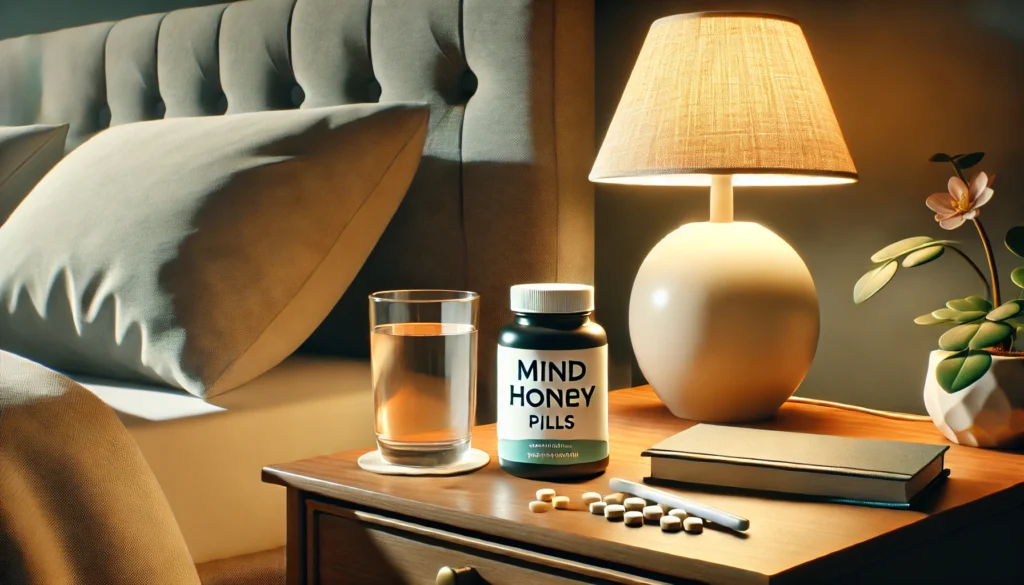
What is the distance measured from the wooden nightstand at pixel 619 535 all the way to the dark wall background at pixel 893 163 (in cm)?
27

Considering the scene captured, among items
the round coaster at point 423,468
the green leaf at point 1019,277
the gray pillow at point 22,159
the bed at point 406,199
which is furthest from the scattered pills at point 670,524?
the gray pillow at point 22,159

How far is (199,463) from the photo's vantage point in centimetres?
112

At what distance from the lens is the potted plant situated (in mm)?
943

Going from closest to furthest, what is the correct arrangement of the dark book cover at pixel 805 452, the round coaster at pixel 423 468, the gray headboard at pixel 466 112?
the dark book cover at pixel 805 452
the round coaster at pixel 423 468
the gray headboard at pixel 466 112

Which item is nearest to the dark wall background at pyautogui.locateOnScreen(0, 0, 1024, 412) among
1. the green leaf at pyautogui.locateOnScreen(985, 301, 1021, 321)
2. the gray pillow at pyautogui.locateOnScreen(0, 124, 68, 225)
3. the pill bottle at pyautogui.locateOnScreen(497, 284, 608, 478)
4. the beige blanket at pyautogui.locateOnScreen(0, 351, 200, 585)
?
the green leaf at pyautogui.locateOnScreen(985, 301, 1021, 321)

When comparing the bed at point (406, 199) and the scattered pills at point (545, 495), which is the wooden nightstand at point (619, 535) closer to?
the scattered pills at point (545, 495)

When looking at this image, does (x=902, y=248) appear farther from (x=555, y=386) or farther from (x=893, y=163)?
(x=555, y=386)

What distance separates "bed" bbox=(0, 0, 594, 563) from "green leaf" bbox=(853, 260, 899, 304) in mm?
447

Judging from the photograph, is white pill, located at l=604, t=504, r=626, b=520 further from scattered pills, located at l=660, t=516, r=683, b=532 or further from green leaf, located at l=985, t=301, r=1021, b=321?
green leaf, located at l=985, t=301, r=1021, b=321

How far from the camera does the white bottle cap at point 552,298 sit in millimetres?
846

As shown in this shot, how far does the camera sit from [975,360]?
0.94 m

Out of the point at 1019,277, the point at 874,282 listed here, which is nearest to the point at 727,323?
the point at 874,282

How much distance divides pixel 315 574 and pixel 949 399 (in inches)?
23.8

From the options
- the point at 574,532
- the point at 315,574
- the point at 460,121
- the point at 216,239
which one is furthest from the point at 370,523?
the point at 460,121
